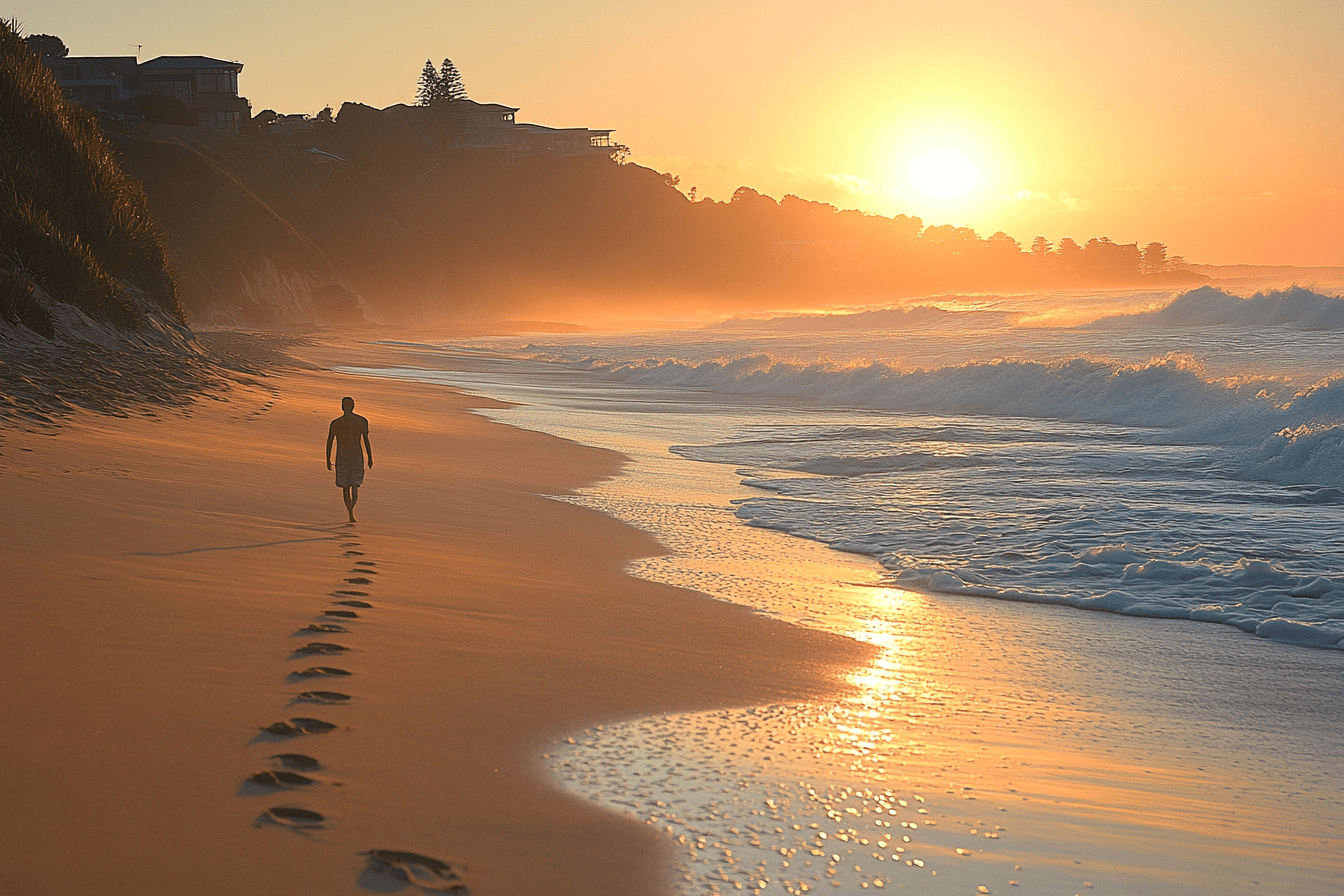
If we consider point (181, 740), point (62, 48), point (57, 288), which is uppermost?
point (62, 48)

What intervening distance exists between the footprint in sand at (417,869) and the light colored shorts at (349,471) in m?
5.95

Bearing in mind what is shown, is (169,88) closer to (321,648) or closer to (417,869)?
(321,648)

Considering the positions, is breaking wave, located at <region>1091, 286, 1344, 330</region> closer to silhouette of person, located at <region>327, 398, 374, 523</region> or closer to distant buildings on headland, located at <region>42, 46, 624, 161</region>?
silhouette of person, located at <region>327, 398, 374, 523</region>

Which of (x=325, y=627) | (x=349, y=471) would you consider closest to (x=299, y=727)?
(x=325, y=627)

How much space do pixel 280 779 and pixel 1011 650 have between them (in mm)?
4830

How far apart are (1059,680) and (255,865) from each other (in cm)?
472

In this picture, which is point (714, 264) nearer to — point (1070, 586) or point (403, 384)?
point (403, 384)

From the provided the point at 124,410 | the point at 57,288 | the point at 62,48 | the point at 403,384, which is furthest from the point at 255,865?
the point at 62,48

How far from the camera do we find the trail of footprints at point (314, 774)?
319 cm

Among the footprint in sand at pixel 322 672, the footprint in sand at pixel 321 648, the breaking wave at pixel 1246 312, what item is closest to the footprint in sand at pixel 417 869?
the footprint in sand at pixel 322 672

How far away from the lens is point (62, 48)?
93.1m

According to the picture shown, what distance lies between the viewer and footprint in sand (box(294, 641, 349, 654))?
16.6 ft

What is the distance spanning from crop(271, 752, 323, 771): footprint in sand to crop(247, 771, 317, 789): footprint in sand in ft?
0.20

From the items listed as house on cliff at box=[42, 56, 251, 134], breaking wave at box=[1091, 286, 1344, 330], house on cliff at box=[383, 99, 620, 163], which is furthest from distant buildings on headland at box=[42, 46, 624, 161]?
breaking wave at box=[1091, 286, 1344, 330]
